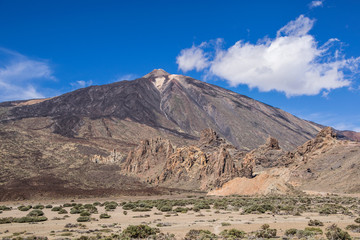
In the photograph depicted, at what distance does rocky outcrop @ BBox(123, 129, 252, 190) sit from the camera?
7319cm

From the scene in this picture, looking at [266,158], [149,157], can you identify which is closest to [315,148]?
[266,158]

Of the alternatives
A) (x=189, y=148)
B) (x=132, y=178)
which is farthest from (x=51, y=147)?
(x=189, y=148)

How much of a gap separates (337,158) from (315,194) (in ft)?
70.1

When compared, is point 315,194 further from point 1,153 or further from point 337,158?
point 1,153

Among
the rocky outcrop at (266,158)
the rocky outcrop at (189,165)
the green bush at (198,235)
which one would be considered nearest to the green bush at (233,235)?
the green bush at (198,235)

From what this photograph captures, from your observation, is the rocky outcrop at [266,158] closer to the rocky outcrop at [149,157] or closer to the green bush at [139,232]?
the rocky outcrop at [149,157]

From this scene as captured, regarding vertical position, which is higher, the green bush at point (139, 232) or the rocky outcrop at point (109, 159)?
the rocky outcrop at point (109, 159)

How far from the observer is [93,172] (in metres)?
97.7

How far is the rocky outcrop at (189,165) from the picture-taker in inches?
2881

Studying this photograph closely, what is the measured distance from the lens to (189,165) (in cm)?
8481

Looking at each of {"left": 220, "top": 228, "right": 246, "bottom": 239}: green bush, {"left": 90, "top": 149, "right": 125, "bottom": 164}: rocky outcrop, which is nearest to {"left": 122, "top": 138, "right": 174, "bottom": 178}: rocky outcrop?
{"left": 90, "top": 149, "right": 125, "bottom": 164}: rocky outcrop

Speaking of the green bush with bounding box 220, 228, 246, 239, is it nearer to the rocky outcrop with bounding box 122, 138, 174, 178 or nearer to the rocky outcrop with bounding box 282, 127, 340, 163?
the rocky outcrop with bounding box 282, 127, 340, 163

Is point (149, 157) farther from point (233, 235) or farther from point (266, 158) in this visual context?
point (233, 235)

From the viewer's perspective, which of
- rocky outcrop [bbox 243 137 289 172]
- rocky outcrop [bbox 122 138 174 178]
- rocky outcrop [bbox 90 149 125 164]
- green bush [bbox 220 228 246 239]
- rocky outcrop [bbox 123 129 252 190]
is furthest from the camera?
rocky outcrop [bbox 90 149 125 164]
